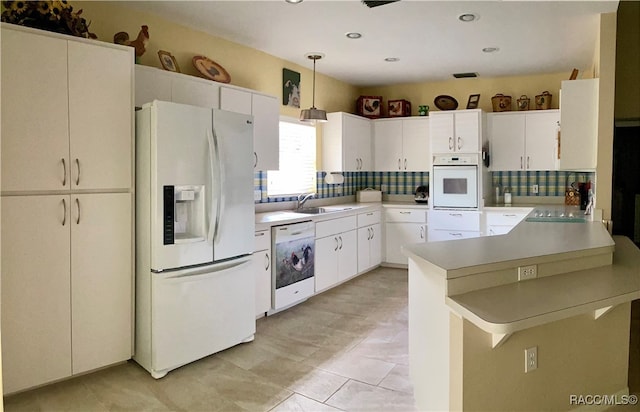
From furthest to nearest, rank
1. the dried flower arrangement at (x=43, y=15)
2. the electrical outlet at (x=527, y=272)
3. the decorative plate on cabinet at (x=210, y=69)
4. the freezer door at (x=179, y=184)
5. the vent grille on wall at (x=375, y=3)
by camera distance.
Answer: the decorative plate on cabinet at (x=210, y=69) < the vent grille on wall at (x=375, y=3) < the freezer door at (x=179, y=184) < the dried flower arrangement at (x=43, y=15) < the electrical outlet at (x=527, y=272)

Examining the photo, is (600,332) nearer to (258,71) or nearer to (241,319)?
(241,319)

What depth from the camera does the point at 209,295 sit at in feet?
10.7

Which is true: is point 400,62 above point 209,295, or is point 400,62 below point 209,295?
above

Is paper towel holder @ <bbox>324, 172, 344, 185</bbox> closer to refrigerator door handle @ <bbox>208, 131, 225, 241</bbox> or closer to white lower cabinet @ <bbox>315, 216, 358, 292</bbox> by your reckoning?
white lower cabinet @ <bbox>315, 216, 358, 292</bbox>

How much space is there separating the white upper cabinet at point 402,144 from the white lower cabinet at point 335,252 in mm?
1412

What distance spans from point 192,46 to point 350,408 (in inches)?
127

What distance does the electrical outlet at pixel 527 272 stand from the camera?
90.0 inches

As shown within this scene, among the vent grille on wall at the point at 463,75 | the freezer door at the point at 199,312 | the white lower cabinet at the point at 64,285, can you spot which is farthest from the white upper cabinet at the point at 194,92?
the vent grille on wall at the point at 463,75

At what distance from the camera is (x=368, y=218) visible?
5.96m

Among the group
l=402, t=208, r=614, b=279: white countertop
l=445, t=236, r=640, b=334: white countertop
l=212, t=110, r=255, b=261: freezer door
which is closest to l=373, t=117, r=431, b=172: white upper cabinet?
l=402, t=208, r=614, b=279: white countertop

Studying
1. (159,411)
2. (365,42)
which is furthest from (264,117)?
(159,411)

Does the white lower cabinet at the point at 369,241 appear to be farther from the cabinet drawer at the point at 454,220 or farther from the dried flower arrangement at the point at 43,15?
the dried flower arrangement at the point at 43,15

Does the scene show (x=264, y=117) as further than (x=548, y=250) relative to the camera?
Yes

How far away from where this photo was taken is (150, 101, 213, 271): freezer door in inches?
118
